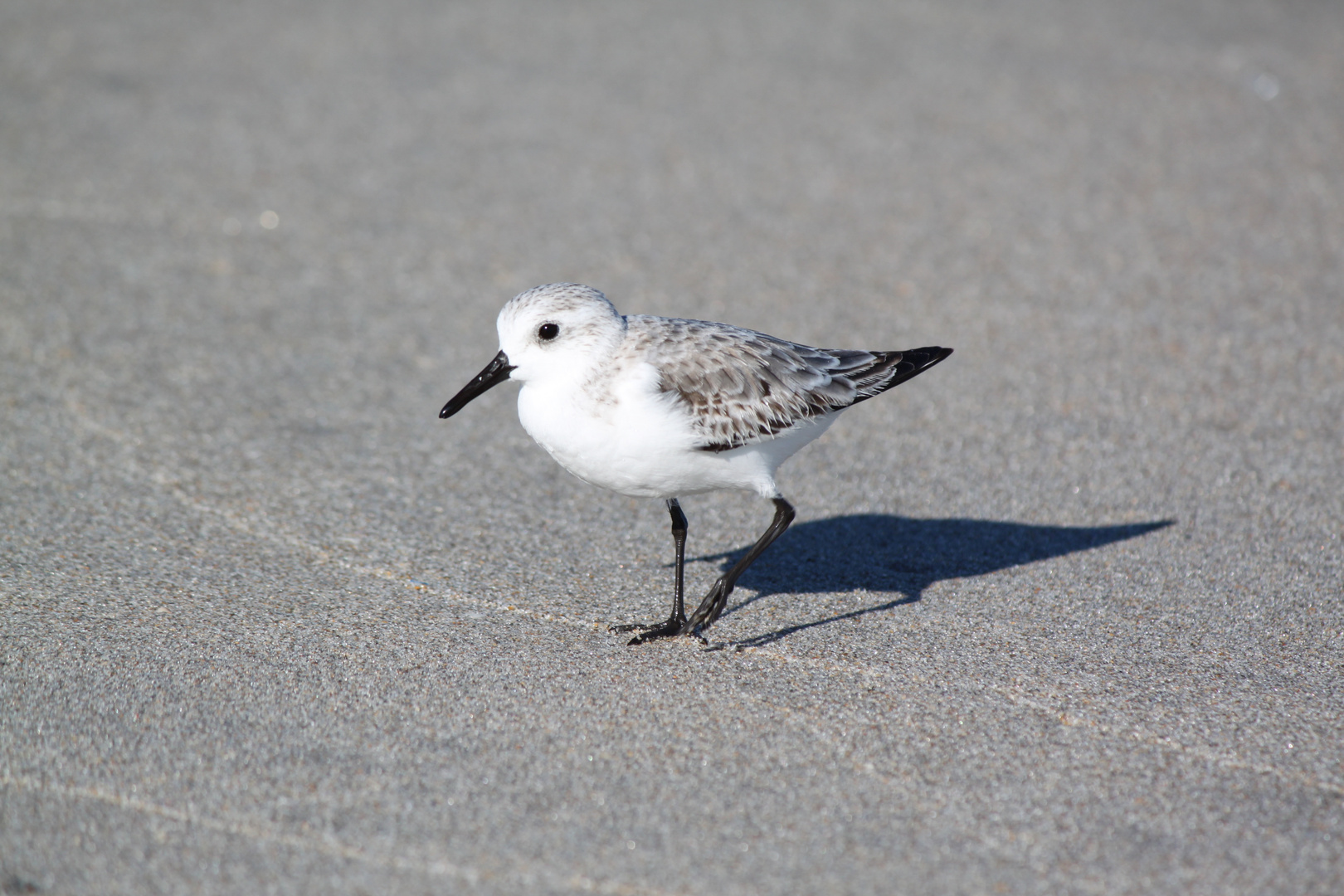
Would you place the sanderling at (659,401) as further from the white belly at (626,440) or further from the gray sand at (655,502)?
the gray sand at (655,502)

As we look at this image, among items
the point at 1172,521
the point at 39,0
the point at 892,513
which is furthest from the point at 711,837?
the point at 39,0

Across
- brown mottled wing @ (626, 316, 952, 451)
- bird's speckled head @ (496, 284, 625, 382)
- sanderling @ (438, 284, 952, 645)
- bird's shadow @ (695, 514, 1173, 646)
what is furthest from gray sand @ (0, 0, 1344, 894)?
bird's speckled head @ (496, 284, 625, 382)

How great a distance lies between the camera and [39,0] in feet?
40.5

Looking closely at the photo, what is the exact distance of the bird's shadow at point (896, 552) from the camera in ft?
17.9

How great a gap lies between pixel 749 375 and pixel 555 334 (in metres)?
0.81

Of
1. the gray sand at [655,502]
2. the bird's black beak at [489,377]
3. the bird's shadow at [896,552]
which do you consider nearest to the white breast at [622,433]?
the bird's black beak at [489,377]

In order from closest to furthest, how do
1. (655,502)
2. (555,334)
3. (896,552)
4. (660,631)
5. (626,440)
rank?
(626,440), (555,334), (660,631), (896,552), (655,502)

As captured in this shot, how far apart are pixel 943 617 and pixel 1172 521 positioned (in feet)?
5.10

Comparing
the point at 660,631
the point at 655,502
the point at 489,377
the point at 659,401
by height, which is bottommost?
the point at 655,502

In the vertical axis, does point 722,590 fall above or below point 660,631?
above

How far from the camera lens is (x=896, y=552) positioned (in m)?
5.73

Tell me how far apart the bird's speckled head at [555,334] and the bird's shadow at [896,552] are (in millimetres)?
1331

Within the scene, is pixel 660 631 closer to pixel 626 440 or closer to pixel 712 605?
pixel 712 605

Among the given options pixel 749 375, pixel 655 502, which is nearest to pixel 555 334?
pixel 749 375
